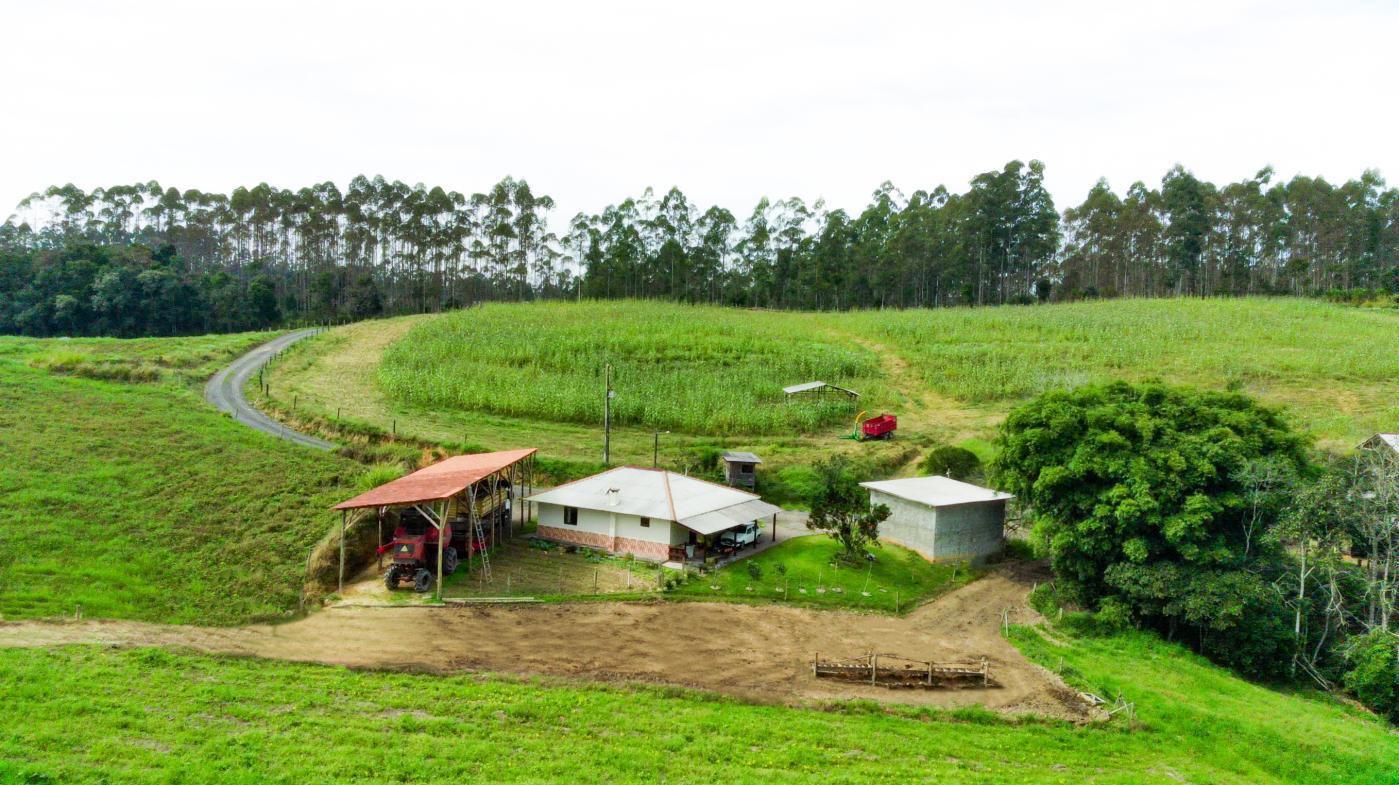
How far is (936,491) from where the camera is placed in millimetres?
27969

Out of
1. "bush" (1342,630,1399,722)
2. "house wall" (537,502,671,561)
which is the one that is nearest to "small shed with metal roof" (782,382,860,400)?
"house wall" (537,502,671,561)

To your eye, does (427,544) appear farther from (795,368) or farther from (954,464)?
(795,368)

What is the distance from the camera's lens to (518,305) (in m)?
78.2

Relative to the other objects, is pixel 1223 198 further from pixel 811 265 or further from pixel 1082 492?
pixel 1082 492

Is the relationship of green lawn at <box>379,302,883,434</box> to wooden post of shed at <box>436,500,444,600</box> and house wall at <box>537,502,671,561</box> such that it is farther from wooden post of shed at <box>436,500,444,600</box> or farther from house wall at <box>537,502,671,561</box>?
wooden post of shed at <box>436,500,444,600</box>

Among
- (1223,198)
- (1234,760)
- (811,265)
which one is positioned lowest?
(1234,760)

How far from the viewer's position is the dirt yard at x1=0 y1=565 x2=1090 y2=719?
16.7m

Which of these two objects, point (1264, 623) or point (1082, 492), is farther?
point (1082, 492)

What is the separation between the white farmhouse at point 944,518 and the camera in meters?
26.7

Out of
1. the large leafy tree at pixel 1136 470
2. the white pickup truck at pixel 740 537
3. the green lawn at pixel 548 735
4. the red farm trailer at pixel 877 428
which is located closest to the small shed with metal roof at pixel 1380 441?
the large leafy tree at pixel 1136 470

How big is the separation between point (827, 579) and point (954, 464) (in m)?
12.1

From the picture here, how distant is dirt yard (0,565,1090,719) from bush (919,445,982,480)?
452 inches

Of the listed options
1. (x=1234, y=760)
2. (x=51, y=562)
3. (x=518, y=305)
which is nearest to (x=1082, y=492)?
(x=1234, y=760)

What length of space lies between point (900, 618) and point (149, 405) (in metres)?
35.3
